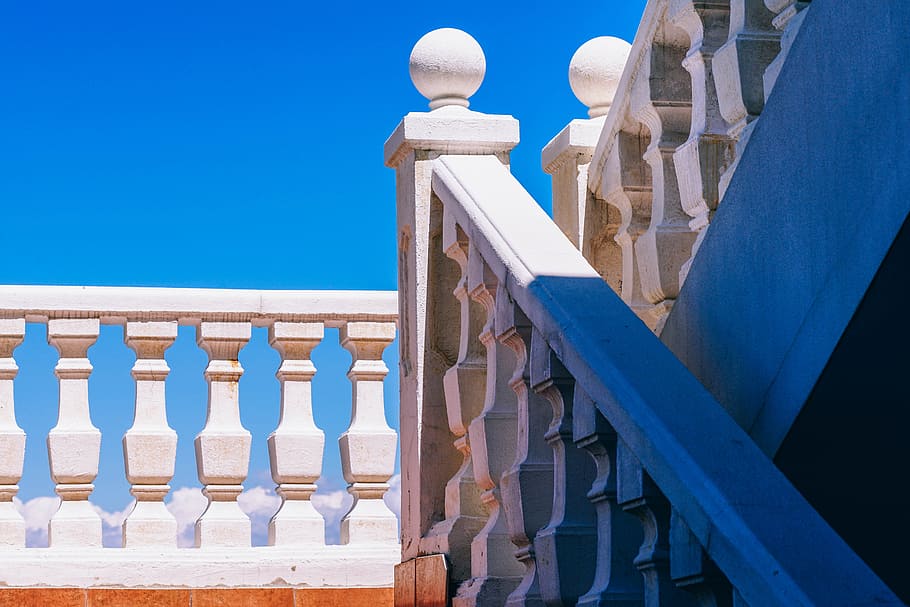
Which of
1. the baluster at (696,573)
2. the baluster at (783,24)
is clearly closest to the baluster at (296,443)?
the baluster at (783,24)

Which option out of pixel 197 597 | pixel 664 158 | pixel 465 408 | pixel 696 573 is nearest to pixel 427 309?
pixel 465 408

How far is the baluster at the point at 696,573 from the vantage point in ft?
6.79

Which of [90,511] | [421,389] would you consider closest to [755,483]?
[421,389]

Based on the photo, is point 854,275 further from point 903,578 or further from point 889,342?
point 903,578

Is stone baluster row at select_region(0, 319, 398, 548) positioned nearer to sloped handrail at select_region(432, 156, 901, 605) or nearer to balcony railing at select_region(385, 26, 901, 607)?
balcony railing at select_region(385, 26, 901, 607)

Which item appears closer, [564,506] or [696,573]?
[696,573]

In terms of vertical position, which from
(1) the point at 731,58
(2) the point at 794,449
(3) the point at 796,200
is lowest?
(2) the point at 794,449

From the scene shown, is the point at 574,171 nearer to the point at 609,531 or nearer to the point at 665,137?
the point at 665,137

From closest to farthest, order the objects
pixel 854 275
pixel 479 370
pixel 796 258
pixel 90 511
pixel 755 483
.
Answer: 1. pixel 755 483
2. pixel 854 275
3. pixel 796 258
4. pixel 479 370
5. pixel 90 511

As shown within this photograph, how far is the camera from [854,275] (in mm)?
2355

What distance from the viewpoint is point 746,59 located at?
304cm

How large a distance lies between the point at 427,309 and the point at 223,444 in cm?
146

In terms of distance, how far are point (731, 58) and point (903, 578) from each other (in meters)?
1.12

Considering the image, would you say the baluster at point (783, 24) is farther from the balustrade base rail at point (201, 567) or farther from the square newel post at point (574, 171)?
the balustrade base rail at point (201, 567)
